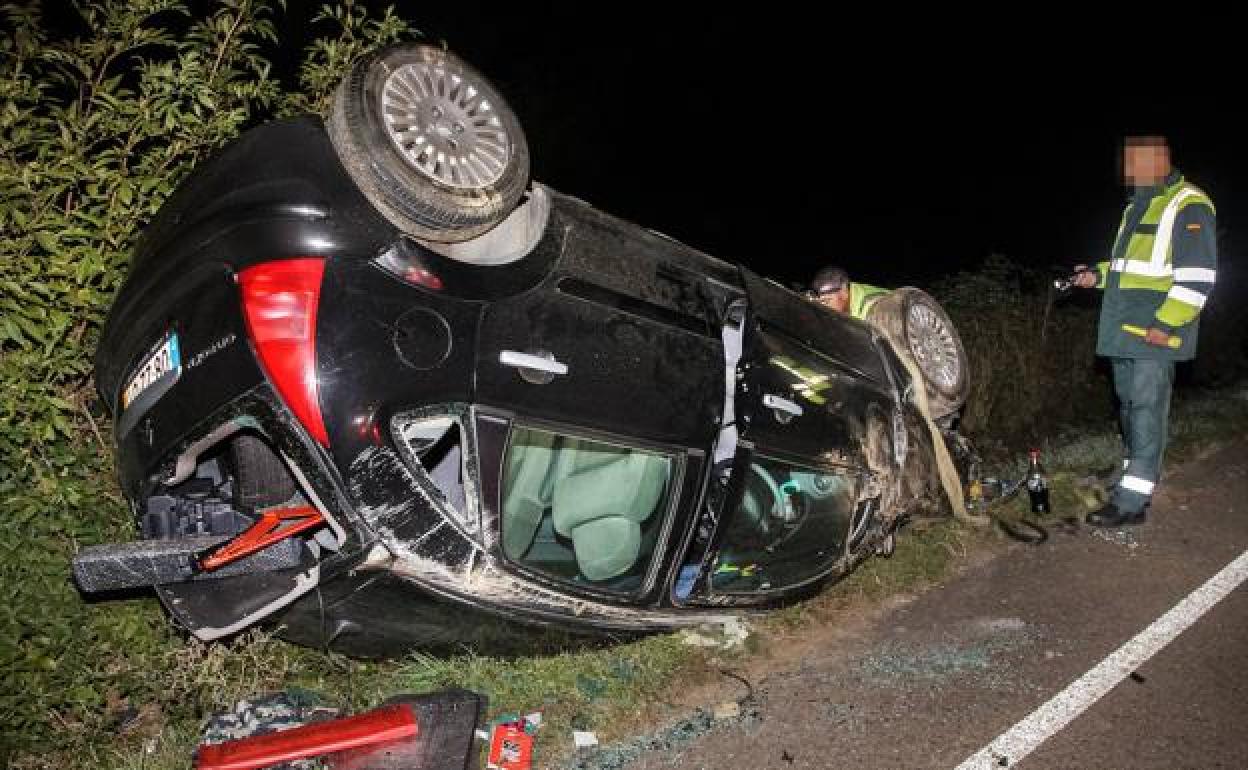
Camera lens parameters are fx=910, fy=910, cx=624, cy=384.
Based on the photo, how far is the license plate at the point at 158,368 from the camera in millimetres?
2559

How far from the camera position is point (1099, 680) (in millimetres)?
3562

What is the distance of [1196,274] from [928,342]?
61.0 inches

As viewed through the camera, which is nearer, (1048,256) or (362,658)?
(362,658)

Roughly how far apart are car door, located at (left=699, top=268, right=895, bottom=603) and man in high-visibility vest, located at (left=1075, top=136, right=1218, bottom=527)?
1.97m

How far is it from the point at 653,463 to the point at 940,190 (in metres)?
19.2

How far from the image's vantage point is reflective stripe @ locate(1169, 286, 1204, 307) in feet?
15.9

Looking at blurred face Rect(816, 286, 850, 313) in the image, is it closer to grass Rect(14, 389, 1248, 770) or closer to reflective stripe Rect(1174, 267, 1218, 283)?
grass Rect(14, 389, 1248, 770)

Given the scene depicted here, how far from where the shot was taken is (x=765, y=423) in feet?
10.7

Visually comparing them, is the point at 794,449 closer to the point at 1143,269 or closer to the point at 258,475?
the point at 258,475

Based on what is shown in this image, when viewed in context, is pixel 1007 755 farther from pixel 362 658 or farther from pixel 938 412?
pixel 362 658

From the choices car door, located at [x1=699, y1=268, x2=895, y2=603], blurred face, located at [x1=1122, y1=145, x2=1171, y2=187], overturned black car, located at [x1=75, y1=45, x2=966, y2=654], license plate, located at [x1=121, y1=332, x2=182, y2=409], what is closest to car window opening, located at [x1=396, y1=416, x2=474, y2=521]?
overturned black car, located at [x1=75, y1=45, x2=966, y2=654]

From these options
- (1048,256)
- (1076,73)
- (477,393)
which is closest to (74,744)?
(477,393)

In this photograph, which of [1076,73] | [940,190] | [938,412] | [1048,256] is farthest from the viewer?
[1076,73]

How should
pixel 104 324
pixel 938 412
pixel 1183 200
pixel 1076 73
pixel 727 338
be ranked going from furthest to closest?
pixel 1076 73 < pixel 1183 200 < pixel 938 412 < pixel 727 338 < pixel 104 324
